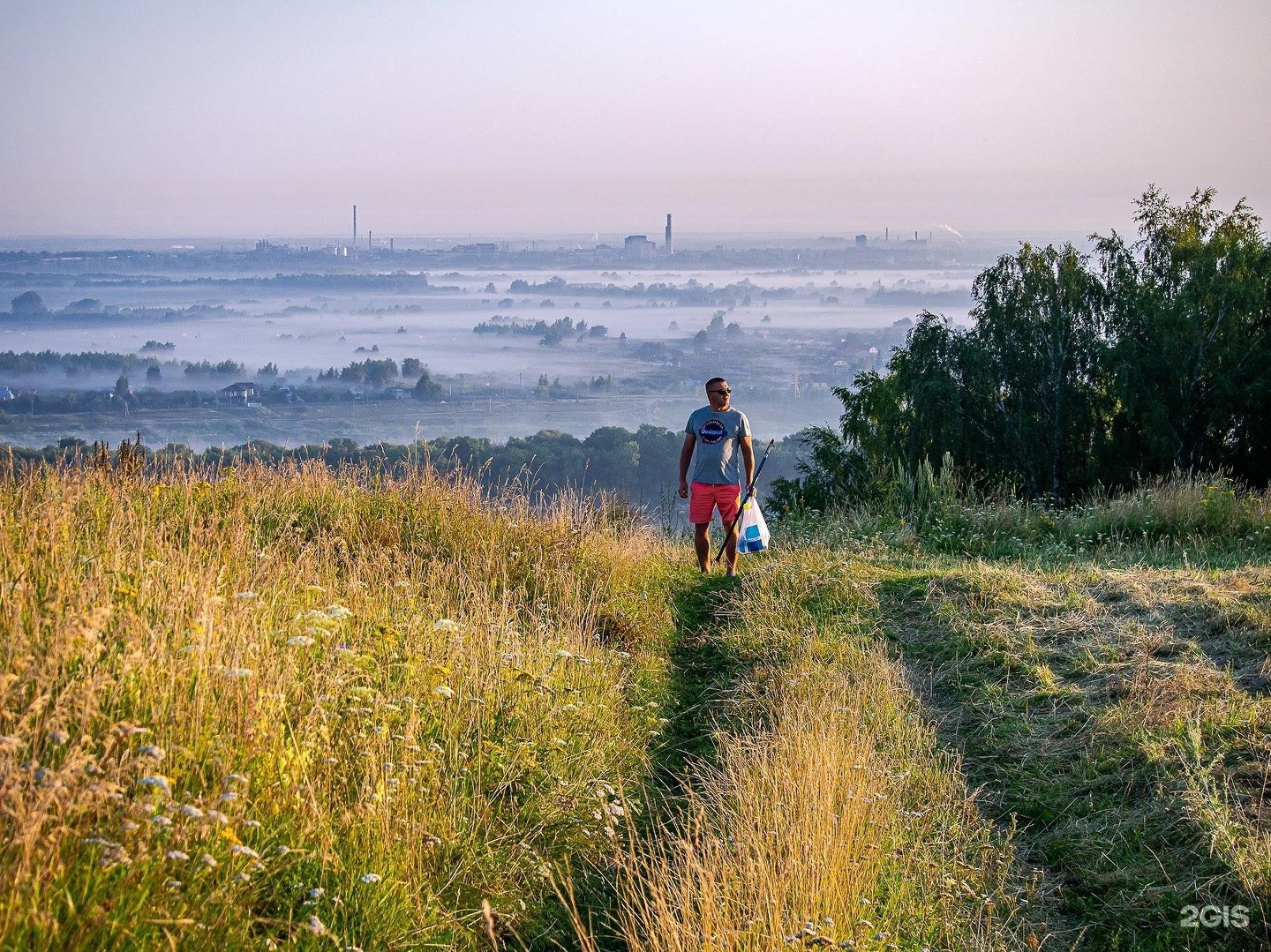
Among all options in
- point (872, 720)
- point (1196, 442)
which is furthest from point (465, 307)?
point (872, 720)

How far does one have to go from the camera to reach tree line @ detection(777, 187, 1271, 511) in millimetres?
24172

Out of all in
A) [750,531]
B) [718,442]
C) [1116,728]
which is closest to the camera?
[1116,728]

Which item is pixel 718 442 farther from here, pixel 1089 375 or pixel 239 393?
pixel 239 393

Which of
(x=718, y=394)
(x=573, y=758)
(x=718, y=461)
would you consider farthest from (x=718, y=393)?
(x=573, y=758)

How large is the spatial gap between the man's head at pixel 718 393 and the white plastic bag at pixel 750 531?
1060 millimetres

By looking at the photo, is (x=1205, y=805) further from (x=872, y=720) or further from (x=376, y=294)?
(x=376, y=294)

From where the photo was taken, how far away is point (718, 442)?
34.2 feet

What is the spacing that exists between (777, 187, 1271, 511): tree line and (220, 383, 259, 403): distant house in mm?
68381

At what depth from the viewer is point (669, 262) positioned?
192000mm

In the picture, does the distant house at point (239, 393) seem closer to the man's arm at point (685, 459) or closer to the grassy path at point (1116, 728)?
the man's arm at point (685, 459)

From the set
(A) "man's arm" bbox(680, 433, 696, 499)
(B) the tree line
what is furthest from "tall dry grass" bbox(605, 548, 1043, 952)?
(B) the tree line

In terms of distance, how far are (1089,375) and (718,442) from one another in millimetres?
21030

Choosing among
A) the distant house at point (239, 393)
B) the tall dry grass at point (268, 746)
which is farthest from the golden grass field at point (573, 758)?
the distant house at point (239, 393)

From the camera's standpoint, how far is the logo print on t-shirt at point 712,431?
34.3ft
